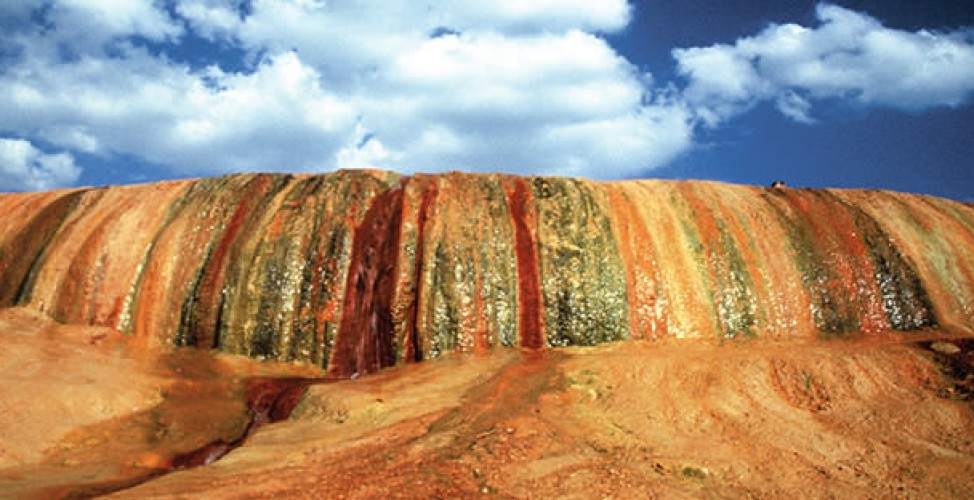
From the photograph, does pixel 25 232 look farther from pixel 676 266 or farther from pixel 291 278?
pixel 676 266

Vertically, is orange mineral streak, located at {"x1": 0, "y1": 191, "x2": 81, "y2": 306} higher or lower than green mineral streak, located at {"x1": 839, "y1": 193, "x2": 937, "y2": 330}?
higher

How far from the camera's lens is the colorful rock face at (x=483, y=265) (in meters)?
9.30

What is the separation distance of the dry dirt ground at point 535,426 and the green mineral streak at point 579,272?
447mm

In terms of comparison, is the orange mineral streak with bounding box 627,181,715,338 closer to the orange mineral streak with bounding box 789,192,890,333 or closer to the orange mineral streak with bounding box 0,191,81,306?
the orange mineral streak with bounding box 789,192,890,333

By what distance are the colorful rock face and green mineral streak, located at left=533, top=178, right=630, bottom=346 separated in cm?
2

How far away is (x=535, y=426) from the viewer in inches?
225

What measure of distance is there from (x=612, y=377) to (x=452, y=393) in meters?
1.91

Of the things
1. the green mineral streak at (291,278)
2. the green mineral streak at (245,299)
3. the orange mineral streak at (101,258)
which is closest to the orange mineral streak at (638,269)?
the green mineral streak at (291,278)

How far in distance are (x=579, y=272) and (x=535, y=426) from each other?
168 inches

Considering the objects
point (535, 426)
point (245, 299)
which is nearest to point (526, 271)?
point (535, 426)

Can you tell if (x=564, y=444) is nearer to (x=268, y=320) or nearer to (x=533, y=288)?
(x=533, y=288)

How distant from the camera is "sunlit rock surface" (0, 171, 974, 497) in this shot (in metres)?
5.29

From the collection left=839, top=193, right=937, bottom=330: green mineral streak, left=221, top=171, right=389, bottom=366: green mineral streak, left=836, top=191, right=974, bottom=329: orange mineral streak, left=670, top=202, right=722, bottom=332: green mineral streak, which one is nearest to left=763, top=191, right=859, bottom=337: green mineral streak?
left=839, top=193, right=937, bottom=330: green mineral streak

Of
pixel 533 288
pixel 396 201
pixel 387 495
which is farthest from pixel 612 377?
pixel 396 201
